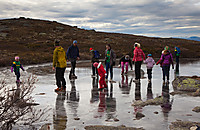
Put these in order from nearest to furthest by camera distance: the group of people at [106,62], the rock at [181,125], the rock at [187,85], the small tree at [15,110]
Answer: the small tree at [15,110]
the rock at [181,125]
the group of people at [106,62]
the rock at [187,85]

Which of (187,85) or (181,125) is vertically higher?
(187,85)

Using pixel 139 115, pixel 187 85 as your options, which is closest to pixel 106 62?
pixel 187 85

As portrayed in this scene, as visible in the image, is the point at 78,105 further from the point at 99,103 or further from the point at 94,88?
the point at 94,88

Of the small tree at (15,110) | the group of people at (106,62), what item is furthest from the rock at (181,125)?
the group of people at (106,62)

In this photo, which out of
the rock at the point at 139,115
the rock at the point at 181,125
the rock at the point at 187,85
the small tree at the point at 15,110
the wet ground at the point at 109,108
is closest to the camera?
the small tree at the point at 15,110

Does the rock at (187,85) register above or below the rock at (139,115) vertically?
above

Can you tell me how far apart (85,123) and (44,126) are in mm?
947

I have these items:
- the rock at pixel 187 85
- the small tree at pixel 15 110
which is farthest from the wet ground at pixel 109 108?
the small tree at pixel 15 110

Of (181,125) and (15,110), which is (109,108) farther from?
(15,110)

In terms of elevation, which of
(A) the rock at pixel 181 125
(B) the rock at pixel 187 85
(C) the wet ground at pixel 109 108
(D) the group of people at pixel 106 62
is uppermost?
(D) the group of people at pixel 106 62

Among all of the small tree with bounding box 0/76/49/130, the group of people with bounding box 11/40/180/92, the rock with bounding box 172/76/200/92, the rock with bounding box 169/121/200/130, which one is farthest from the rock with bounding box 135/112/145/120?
the rock with bounding box 172/76/200/92

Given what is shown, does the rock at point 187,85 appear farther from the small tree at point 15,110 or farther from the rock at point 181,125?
the small tree at point 15,110

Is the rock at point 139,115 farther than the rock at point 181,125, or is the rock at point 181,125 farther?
the rock at point 139,115

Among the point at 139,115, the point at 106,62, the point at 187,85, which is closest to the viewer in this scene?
the point at 139,115
